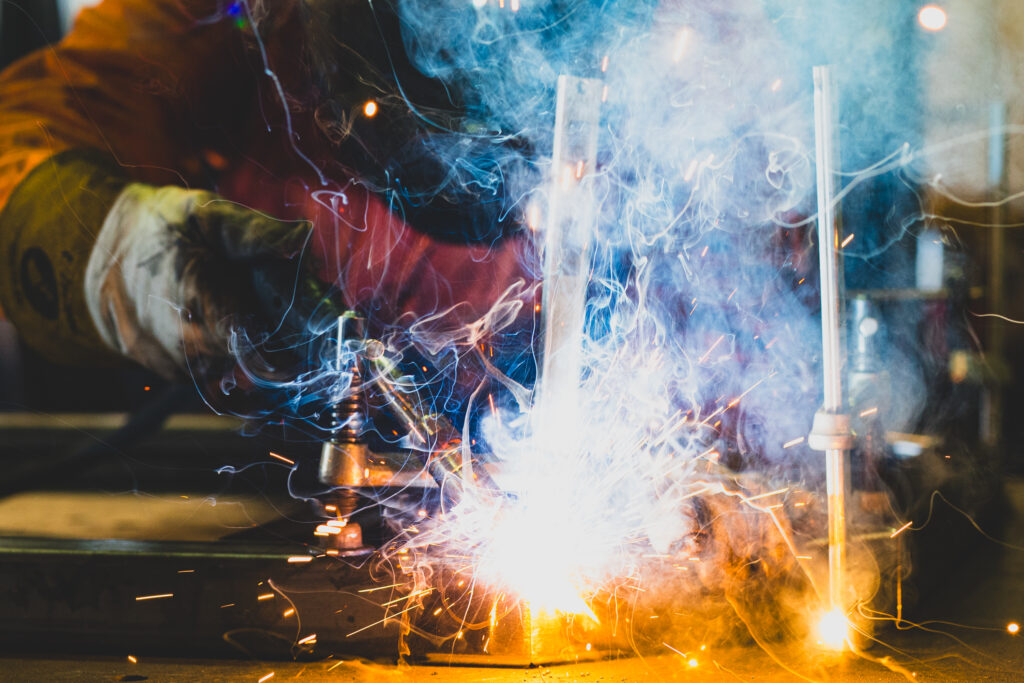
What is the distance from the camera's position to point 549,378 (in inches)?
100.0

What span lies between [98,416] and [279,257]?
1233mm

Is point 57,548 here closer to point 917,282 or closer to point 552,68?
point 552,68

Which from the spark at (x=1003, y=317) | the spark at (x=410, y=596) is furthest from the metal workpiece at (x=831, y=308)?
the spark at (x=1003, y=317)

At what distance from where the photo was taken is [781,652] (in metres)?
2.29

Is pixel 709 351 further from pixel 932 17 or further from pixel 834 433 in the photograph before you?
pixel 932 17

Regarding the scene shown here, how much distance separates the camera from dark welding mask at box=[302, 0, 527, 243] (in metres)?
2.71

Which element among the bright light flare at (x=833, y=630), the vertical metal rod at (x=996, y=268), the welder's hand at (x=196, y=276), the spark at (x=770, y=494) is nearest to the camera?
the bright light flare at (x=833, y=630)

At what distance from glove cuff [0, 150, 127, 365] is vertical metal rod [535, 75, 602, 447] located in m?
1.96

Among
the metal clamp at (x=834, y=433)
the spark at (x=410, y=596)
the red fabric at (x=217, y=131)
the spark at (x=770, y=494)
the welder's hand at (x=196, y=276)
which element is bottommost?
the spark at (x=410, y=596)

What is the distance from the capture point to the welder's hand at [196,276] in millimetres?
2701

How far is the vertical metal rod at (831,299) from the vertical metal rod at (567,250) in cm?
87

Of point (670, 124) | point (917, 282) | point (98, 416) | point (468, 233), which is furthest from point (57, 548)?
point (917, 282)

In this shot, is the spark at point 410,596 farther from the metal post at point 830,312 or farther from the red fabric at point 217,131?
the metal post at point 830,312

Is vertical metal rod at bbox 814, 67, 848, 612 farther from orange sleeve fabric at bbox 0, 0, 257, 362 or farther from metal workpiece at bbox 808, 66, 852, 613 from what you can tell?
orange sleeve fabric at bbox 0, 0, 257, 362
